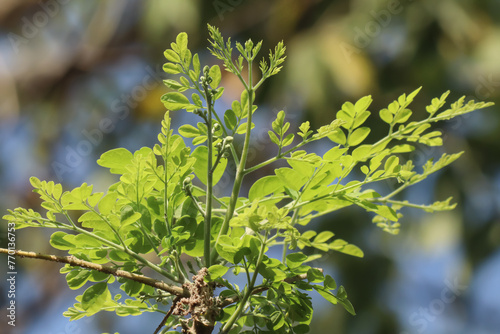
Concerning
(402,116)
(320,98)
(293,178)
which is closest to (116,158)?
(293,178)

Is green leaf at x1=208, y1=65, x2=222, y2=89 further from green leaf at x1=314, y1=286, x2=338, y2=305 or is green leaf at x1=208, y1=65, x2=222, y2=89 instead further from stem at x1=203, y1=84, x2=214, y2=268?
green leaf at x1=314, y1=286, x2=338, y2=305

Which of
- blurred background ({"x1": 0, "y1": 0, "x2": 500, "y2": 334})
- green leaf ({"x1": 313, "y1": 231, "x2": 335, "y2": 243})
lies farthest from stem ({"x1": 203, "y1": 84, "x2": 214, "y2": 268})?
blurred background ({"x1": 0, "y1": 0, "x2": 500, "y2": 334})

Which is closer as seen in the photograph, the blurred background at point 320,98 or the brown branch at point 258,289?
the brown branch at point 258,289

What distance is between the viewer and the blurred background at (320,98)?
3.78 metres

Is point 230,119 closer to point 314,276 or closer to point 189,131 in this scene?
point 189,131

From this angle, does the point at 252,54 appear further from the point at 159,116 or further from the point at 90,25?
the point at 90,25

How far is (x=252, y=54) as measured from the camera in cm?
39

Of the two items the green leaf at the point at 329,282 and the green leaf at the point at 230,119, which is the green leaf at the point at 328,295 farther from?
the green leaf at the point at 230,119

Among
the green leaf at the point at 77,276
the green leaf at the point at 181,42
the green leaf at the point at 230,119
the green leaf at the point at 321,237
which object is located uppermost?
the green leaf at the point at 181,42

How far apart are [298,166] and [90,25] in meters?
4.40

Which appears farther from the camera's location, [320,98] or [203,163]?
[320,98]

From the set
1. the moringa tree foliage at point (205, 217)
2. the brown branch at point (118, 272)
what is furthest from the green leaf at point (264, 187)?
the brown branch at point (118, 272)

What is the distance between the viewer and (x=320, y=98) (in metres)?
3.53

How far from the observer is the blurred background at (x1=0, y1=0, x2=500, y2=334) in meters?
3.78
